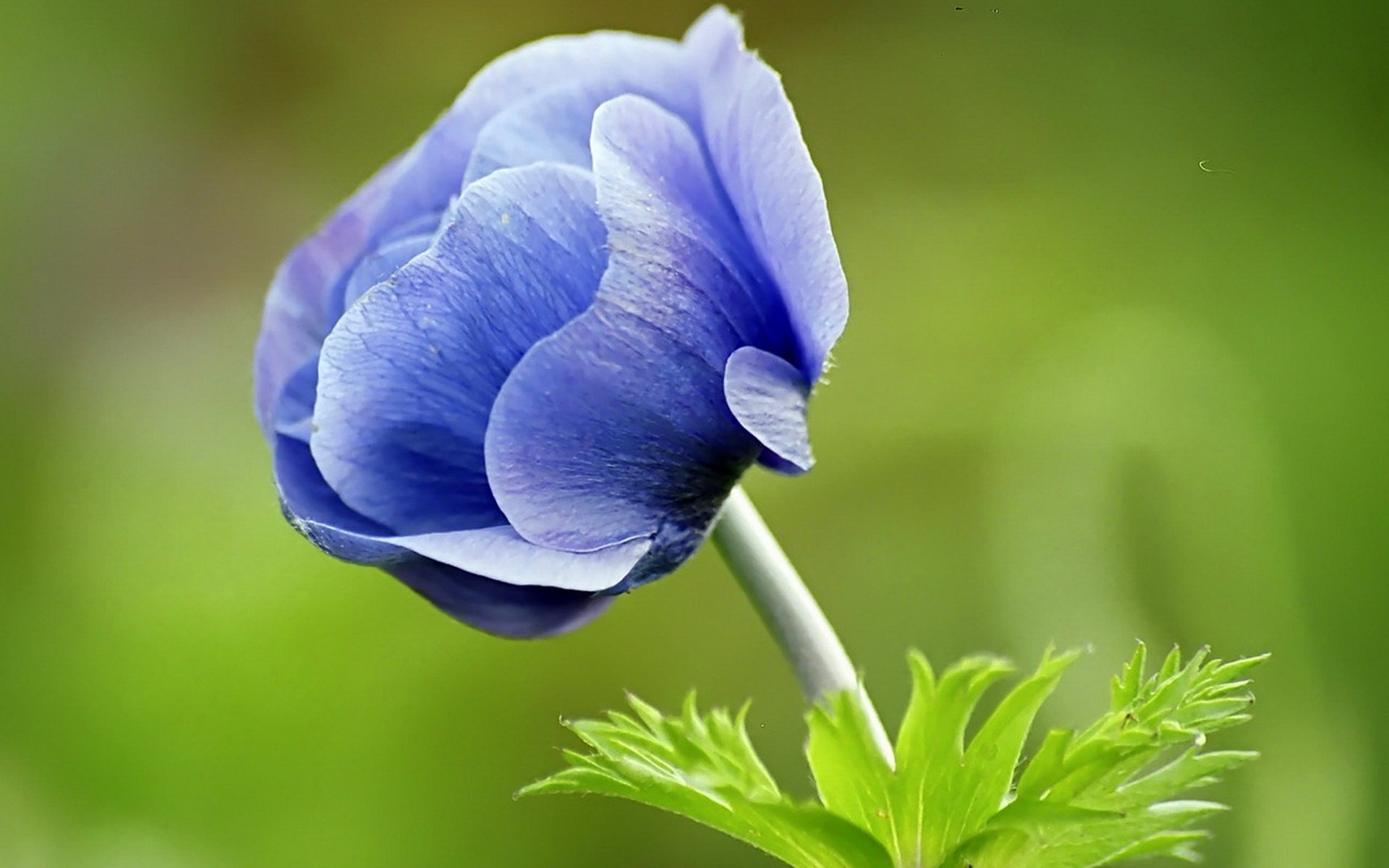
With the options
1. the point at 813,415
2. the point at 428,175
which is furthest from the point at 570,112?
the point at 813,415

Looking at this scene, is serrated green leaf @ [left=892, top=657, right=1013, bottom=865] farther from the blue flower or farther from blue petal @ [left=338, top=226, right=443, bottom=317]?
blue petal @ [left=338, top=226, right=443, bottom=317]

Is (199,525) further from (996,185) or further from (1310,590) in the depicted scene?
(1310,590)

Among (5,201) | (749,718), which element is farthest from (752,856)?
(5,201)

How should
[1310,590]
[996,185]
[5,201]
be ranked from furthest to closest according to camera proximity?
[5,201]
[996,185]
[1310,590]

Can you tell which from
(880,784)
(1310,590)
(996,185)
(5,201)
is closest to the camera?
(880,784)

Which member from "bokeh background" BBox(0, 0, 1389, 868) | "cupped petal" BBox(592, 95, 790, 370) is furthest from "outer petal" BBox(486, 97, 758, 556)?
"bokeh background" BBox(0, 0, 1389, 868)

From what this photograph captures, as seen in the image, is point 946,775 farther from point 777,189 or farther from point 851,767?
point 777,189

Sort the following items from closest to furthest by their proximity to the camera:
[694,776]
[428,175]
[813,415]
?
[694,776] < [428,175] < [813,415]
